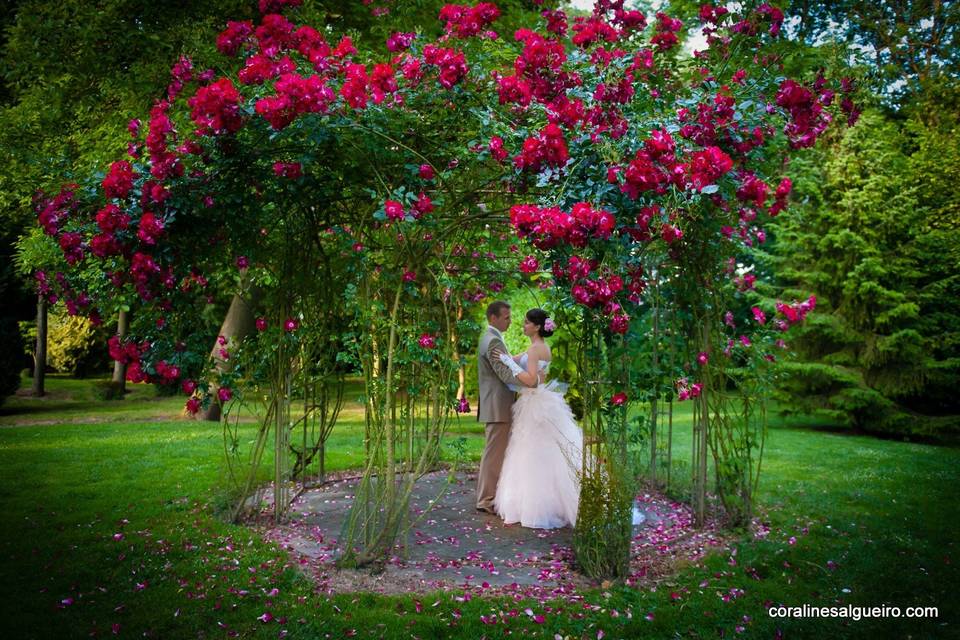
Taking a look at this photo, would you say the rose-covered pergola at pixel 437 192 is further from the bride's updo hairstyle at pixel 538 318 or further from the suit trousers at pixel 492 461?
the suit trousers at pixel 492 461

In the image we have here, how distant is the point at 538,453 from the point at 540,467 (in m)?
0.12

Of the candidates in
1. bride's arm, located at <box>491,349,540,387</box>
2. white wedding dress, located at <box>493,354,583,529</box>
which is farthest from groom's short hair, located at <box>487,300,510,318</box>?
white wedding dress, located at <box>493,354,583,529</box>

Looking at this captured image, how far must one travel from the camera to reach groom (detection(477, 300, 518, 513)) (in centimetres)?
605

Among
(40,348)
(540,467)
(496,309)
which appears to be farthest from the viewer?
(40,348)

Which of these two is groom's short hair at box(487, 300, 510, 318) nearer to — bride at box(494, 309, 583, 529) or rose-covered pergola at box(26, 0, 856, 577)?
bride at box(494, 309, 583, 529)

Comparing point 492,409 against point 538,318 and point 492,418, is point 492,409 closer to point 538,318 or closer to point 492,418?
point 492,418

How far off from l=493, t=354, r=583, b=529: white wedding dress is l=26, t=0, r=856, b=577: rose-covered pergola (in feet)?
3.73

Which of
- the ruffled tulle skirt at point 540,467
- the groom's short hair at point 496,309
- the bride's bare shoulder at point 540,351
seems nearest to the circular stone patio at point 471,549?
the ruffled tulle skirt at point 540,467

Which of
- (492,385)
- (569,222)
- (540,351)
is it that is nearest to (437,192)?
(569,222)

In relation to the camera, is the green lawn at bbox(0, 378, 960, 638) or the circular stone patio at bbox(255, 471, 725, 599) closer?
the green lawn at bbox(0, 378, 960, 638)

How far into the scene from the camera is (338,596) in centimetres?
391

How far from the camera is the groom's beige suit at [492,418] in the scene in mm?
6078

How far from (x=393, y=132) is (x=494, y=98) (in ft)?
2.19

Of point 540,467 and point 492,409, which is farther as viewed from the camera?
point 492,409
